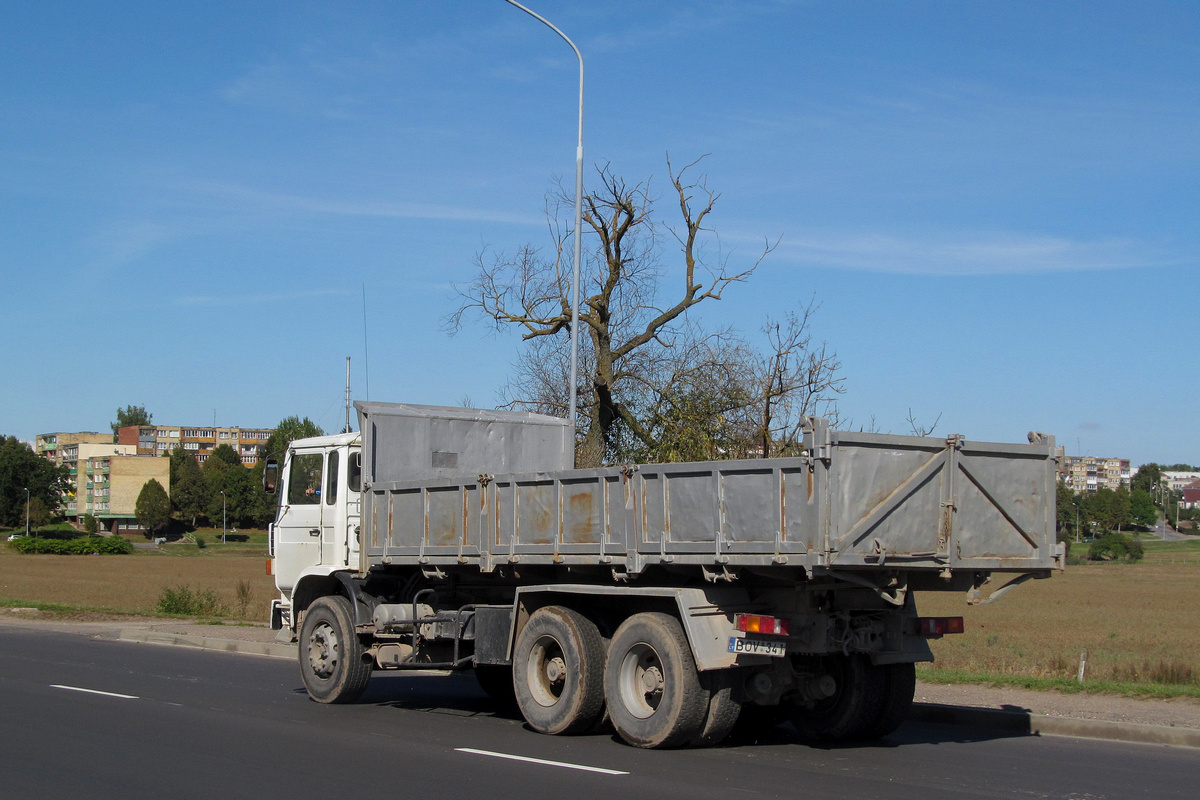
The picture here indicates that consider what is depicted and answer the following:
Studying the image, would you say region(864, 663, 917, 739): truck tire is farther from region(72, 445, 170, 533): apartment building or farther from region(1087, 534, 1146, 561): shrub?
region(72, 445, 170, 533): apartment building

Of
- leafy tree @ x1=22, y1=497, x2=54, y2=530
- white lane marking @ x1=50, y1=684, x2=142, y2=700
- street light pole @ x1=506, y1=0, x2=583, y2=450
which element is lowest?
leafy tree @ x1=22, y1=497, x2=54, y2=530

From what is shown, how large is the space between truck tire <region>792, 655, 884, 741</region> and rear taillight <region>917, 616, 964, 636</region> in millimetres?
585

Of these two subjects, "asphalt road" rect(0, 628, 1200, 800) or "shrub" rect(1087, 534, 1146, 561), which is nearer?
"asphalt road" rect(0, 628, 1200, 800)

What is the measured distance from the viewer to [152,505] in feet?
444

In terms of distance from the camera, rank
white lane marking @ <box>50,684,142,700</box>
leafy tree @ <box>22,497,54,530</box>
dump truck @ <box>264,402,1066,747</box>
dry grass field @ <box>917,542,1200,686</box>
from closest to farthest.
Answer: dump truck @ <box>264,402,1066,747</box> → white lane marking @ <box>50,684,142,700</box> → dry grass field @ <box>917,542,1200,686</box> → leafy tree @ <box>22,497,54,530</box>

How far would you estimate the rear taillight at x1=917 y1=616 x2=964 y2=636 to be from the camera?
31.9 ft

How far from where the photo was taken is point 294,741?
9.66 metres

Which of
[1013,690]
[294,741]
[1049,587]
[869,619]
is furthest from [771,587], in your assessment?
[1049,587]

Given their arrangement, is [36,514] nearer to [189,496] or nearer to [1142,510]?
[189,496]

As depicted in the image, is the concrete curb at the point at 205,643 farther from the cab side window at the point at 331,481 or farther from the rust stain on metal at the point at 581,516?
the rust stain on metal at the point at 581,516

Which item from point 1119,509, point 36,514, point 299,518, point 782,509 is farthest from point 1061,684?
point 36,514

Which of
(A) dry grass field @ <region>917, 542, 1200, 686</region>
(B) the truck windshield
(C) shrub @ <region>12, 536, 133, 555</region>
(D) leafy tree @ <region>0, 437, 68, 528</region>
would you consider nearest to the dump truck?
(B) the truck windshield

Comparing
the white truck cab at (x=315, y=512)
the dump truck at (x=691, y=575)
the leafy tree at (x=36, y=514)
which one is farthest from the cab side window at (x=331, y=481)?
the leafy tree at (x=36, y=514)

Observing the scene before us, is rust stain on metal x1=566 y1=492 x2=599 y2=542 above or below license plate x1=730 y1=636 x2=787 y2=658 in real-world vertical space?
above
